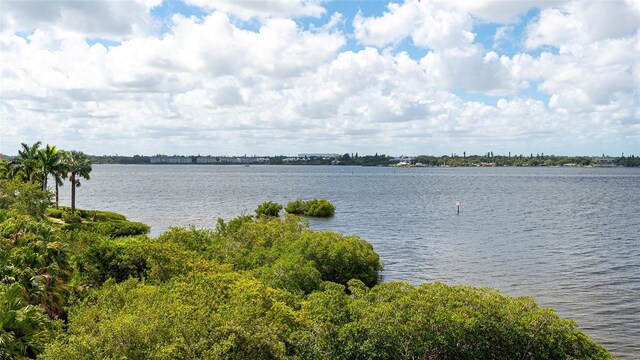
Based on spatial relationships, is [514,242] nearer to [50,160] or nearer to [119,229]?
[119,229]

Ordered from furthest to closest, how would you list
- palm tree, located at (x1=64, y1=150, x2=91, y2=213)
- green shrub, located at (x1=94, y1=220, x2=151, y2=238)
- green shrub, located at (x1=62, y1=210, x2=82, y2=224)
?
palm tree, located at (x1=64, y1=150, x2=91, y2=213) < green shrub, located at (x1=62, y1=210, x2=82, y2=224) < green shrub, located at (x1=94, y1=220, x2=151, y2=238)

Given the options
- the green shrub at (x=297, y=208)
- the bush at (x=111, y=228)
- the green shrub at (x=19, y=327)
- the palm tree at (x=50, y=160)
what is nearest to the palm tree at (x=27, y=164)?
the palm tree at (x=50, y=160)

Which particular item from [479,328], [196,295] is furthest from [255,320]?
[479,328]

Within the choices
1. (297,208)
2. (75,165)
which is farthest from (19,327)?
(297,208)

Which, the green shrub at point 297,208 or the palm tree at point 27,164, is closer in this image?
the palm tree at point 27,164

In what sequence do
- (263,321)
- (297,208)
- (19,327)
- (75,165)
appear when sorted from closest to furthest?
(263,321) < (19,327) < (75,165) < (297,208)

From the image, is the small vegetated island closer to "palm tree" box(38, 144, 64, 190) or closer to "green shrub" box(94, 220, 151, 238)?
"green shrub" box(94, 220, 151, 238)

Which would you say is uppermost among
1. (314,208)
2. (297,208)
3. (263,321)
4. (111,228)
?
(263,321)

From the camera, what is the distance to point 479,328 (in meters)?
22.0

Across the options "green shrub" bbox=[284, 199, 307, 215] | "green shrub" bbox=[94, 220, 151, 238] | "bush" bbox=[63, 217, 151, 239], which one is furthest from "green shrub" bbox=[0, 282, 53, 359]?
"green shrub" bbox=[284, 199, 307, 215]

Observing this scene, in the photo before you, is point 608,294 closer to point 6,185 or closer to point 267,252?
point 267,252

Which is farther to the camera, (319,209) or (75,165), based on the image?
(319,209)

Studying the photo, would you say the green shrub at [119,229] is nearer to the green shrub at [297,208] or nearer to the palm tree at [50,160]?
the palm tree at [50,160]

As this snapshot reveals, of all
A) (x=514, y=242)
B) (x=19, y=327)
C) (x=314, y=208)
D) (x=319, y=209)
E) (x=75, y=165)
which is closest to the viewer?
(x=19, y=327)
